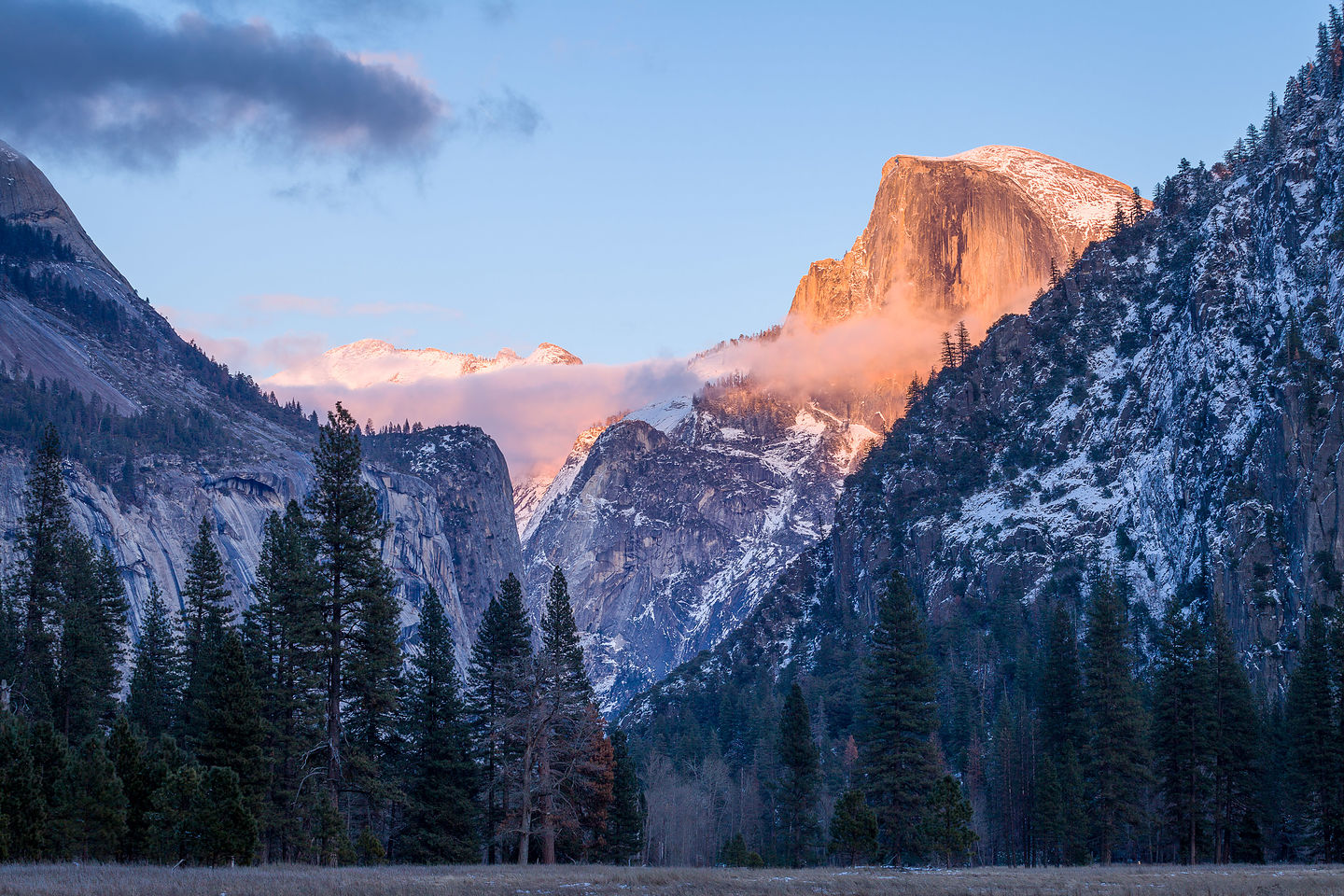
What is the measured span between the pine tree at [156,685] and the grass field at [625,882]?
99.8 ft

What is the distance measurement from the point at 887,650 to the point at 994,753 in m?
35.0

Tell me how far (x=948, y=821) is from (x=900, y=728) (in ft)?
31.3

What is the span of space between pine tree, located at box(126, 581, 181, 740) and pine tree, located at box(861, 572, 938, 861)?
36.1m

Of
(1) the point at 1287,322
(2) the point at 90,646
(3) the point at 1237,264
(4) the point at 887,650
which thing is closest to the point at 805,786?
A: (4) the point at 887,650

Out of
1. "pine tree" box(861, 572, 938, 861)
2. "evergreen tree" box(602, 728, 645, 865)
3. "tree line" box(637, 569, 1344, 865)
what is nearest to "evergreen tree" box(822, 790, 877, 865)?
"tree line" box(637, 569, 1344, 865)

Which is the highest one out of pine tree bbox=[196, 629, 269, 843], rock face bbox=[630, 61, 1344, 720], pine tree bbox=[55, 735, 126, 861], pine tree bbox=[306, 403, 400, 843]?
rock face bbox=[630, 61, 1344, 720]

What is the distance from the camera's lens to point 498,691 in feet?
204

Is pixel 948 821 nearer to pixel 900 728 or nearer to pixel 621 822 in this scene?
pixel 900 728

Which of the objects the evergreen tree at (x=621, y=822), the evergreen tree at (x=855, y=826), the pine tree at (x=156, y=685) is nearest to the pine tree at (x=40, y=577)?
the pine tree at (x=156, y=685)

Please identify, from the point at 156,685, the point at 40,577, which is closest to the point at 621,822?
the point at 156,685

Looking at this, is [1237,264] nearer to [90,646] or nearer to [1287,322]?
[1287,322]

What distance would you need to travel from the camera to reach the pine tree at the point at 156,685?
2670 inches

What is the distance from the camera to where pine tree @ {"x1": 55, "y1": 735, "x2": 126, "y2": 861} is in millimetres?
40594

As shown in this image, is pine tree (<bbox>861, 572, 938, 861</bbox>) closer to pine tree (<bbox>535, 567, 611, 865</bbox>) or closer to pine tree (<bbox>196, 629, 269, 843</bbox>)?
pine tree (<bbox>535, 567, 611, 865</bbox>)
